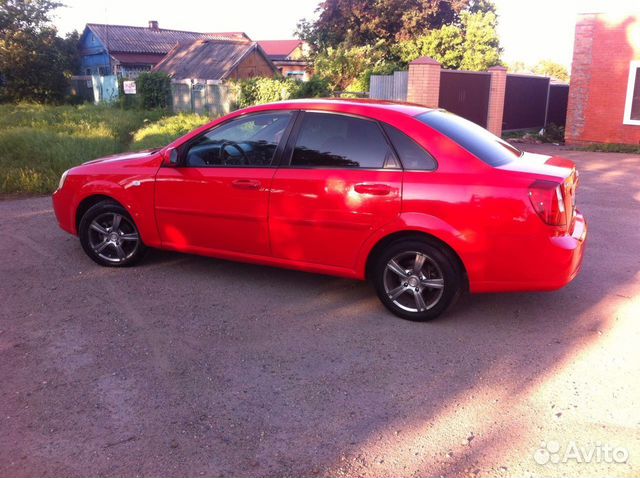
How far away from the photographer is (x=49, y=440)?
3.13 meters

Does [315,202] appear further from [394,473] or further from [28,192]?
[28,192]

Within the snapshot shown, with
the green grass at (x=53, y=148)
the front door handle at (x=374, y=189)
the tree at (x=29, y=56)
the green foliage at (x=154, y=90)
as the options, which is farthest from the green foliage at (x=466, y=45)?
the tree at (x=29, y=56)

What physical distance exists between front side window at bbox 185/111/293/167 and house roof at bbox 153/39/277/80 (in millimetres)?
33756

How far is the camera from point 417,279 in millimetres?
4598

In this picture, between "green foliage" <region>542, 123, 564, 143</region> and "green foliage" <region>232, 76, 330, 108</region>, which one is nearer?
"green foliage" <region>232, 76, 330, 108</region>

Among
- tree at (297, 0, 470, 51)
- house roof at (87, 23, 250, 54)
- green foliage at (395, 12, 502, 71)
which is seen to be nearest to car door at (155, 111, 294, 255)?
green foliage at (395, 12, 502, 71)

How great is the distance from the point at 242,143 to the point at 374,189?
4.56 feet

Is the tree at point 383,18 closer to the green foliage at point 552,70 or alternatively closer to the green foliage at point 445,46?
the green foliage at point 445,46

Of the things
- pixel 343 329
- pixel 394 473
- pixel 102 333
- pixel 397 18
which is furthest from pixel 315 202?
pixel 397 18

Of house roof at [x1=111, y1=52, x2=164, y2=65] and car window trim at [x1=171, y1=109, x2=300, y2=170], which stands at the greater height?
house roof at [x1=111, y1=52, x2=164, y2=65]

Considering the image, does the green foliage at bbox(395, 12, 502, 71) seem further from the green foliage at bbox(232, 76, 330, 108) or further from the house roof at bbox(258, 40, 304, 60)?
the house roof at bbox(258, 40, 304, 60)

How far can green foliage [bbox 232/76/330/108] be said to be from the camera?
1945cm

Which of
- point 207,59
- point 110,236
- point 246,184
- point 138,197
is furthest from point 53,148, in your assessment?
point 207,59

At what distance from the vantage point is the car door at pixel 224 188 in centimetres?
509
